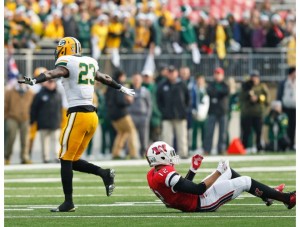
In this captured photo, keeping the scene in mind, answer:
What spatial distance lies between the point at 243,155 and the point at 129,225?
1396 centimetres

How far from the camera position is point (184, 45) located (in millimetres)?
30047

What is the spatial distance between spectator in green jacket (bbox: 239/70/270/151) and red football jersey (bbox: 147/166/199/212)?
44.0 feet

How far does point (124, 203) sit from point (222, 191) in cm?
209

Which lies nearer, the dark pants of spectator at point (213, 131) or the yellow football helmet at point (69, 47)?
the yellow football helmet at point (69, 47)

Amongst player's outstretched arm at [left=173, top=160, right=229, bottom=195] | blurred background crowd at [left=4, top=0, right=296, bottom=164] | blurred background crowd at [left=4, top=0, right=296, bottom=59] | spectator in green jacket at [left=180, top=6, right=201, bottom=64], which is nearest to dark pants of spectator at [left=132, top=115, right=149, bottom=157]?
blurred background crowd at [left=4, top=0, right=296, bottom=164]

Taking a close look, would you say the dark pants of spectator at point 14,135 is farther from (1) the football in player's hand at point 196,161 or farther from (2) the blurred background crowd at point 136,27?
(1) the football in player's hand at point 196,161

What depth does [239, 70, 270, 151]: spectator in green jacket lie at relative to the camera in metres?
26.2

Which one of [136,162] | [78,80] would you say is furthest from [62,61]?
[136,162]

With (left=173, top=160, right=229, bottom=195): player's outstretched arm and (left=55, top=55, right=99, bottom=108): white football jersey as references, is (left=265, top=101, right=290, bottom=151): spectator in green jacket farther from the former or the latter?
(left=173, top=160, right=229, bottom=195): player's outstretched arm

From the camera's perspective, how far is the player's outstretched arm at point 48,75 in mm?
12797

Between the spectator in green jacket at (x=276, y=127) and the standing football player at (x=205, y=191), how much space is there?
13.7m

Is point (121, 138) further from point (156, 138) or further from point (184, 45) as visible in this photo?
point (184, 45)

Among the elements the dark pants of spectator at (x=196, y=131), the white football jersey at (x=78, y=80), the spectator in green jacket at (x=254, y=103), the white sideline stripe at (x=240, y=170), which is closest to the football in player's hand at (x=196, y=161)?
the white football jersey at (x=78, y=80)
